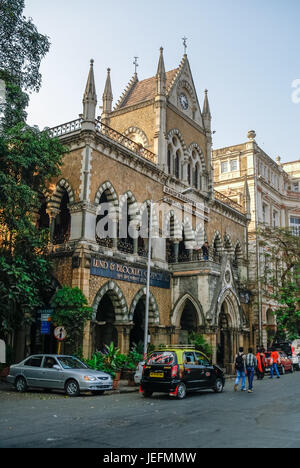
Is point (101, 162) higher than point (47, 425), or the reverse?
point (101, 162)

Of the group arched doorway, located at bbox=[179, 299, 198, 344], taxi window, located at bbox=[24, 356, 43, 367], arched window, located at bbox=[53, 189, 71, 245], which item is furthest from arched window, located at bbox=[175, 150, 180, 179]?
taxi window, located at bbox=[24, 356, 43, 367]

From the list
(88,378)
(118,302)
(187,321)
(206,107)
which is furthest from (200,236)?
(88,378)

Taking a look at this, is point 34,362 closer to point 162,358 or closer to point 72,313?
point 72,313

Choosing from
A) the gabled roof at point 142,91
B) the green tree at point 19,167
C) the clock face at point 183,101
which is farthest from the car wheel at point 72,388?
the clock face at point 183,101

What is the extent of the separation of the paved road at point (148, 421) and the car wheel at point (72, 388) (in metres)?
0.30

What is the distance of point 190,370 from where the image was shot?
15742mm

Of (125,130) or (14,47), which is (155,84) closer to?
(125,130)

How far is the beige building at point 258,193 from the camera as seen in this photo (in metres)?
38.2

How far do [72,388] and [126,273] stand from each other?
8450mm

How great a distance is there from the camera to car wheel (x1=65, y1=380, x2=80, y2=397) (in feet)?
50.1

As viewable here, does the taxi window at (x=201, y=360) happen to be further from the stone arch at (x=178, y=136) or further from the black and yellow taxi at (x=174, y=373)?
the stone arch at (x=178, y=136)

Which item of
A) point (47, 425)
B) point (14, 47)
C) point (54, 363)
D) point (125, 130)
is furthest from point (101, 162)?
point (47, 425)

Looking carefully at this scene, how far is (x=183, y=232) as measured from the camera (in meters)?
29.7
